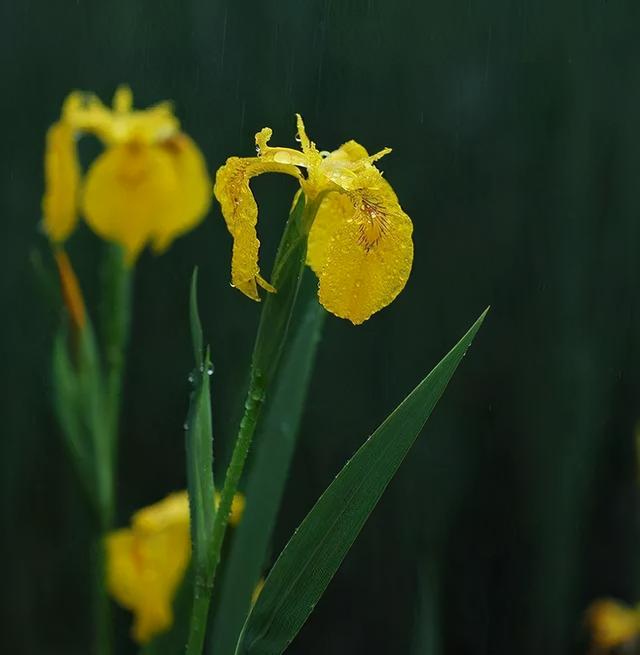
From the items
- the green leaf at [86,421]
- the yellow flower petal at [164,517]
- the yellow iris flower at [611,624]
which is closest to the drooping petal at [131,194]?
the green leaf at [86,421]

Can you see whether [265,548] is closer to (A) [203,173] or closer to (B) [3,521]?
(A) [203,173]

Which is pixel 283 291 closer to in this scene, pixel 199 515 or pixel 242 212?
pixel 242 212

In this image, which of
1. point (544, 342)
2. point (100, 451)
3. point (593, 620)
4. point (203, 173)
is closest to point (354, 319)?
point (100, 451)

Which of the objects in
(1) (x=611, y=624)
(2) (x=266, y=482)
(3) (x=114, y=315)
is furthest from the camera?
(1) (x=611, y=624)

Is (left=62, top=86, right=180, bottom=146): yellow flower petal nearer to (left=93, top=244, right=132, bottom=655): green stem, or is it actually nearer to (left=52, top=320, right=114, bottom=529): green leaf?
(left=93, top=244, right=132, bottom=655): green stem

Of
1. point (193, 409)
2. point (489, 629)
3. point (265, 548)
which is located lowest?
point (489, 629)

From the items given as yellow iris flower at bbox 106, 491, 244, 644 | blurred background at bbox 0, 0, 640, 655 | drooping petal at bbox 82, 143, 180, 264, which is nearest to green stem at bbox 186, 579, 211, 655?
yellow iris flower at bbox 106, 491, 244, 644

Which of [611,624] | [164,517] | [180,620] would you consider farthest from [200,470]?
[611,624]
